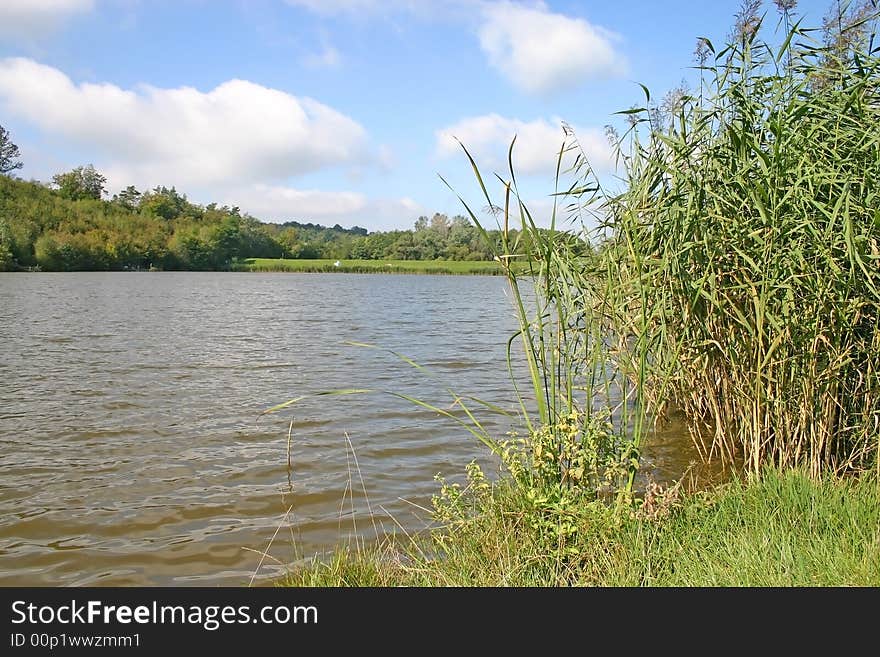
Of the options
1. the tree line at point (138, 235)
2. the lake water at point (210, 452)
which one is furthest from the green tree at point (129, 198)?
the lake water at point (210, 452)

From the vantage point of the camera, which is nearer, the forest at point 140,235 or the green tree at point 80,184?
the forest at point 140,235

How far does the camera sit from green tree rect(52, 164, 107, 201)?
107250 millimetres

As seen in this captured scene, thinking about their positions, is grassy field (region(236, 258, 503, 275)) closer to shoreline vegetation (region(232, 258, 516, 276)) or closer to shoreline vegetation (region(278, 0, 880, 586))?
shoreline vegetation (region(232, 258, 516, 276))

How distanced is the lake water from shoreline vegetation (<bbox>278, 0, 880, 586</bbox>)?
929 millimetres

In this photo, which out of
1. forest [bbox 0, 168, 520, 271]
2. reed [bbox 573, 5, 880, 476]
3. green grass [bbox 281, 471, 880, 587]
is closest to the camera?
green grass [bbox 281, 471, 880, 587]

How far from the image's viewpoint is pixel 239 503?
5789 millimetres

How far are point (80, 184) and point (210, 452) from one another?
4766 inches

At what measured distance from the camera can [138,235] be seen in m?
89.0

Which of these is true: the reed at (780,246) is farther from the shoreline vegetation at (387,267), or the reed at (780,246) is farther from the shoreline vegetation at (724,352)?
the shoreline vegetation at (387,267)

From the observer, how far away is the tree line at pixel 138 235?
72.5 metres

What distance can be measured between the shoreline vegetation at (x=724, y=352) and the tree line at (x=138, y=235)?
4721 cm

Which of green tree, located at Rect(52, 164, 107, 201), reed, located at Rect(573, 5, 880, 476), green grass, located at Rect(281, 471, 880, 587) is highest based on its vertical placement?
green tree, located at Rect(52, 164, 107, 201)

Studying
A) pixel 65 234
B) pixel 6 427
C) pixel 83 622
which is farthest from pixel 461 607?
pixel 65 234

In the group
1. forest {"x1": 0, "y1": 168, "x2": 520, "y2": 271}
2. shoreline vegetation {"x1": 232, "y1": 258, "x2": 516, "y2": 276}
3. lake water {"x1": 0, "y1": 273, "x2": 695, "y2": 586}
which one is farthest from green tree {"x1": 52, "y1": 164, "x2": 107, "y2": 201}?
lake water {"x1": 0, "y1": 273, "x2": 695, "y2": 586}
